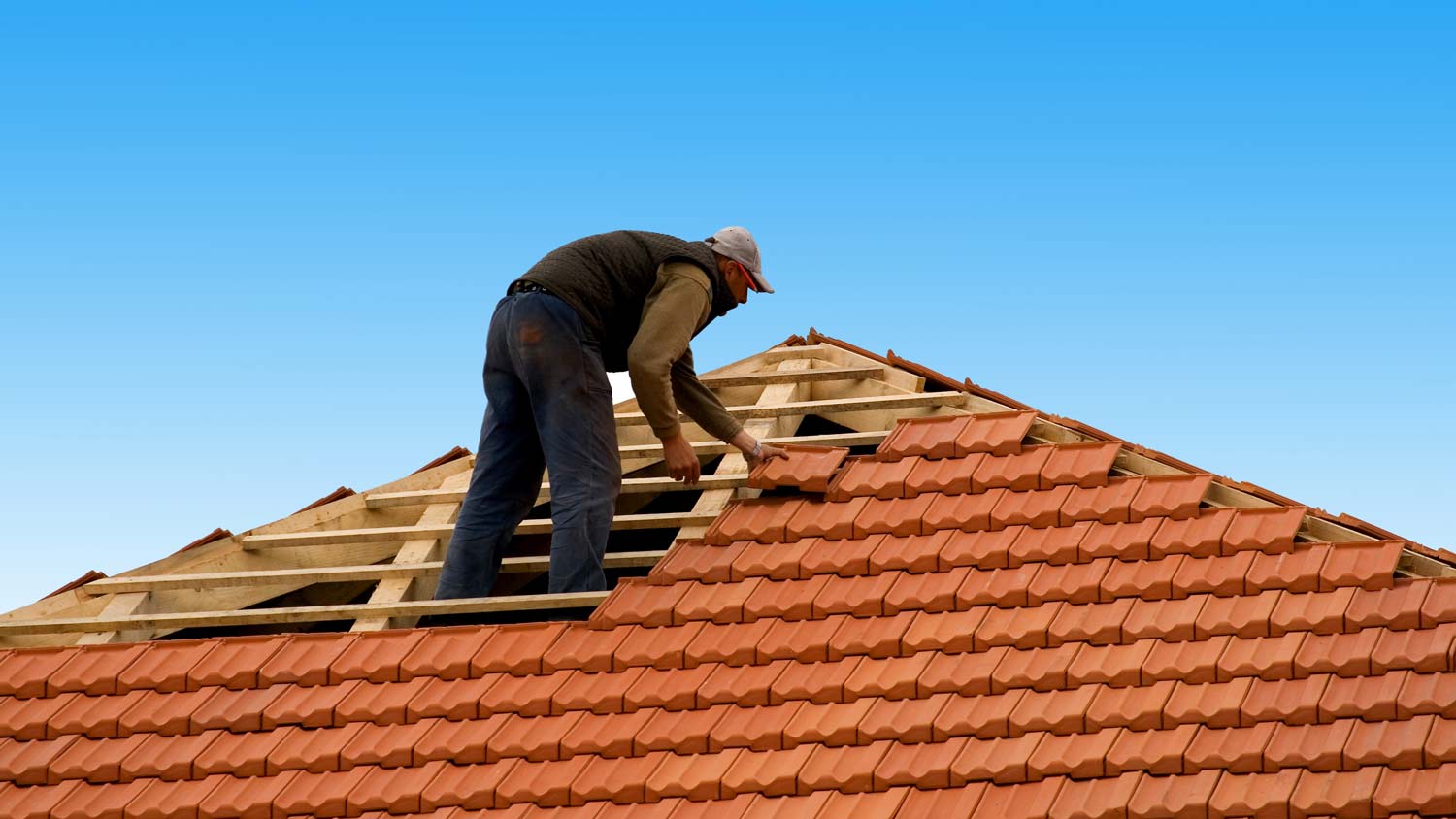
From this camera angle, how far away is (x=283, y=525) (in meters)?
7.70

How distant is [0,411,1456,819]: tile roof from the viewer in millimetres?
5121

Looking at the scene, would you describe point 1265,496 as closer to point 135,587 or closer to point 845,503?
point 845,503

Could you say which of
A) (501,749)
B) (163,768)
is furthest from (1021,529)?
(163,768)

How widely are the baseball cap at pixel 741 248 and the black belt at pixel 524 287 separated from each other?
66cm

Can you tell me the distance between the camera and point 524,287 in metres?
6.64

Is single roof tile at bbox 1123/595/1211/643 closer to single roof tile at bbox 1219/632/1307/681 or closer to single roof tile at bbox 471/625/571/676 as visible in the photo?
single roof tile at bbox 1219/632/1307/681

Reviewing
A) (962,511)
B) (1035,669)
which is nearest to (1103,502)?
(962,511)

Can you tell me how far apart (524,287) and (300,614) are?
1.53m


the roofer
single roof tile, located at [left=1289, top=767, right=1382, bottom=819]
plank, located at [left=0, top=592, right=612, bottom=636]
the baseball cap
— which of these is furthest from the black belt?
single roof tile, located at [left=1289, top=767, right=1382, bottom=819]

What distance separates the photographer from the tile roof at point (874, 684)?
512 cm

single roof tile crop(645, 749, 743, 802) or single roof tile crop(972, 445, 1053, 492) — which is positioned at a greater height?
single roof tile crop(972, 445, 1053, 492)

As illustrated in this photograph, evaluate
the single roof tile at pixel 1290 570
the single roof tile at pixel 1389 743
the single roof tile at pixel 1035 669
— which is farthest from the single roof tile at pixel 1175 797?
the single roof tile at pixel 1290 570

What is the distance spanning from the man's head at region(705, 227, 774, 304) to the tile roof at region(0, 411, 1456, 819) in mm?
704

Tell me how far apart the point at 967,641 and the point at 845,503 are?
3.17 feet
